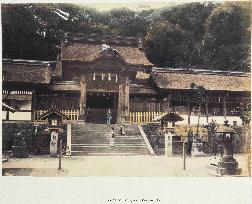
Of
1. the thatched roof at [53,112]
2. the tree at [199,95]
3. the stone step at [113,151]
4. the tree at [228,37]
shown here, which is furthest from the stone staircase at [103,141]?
the tree at [228,37]

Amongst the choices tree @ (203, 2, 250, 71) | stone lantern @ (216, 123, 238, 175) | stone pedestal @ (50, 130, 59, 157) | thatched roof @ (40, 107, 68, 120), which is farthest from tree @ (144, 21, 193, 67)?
stone pedestal @ (50, 130, 59, 157)

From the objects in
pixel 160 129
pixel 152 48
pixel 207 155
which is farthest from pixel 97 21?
pixel 207 155

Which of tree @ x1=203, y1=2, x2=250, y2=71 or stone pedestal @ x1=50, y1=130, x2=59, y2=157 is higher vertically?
tree @ x1=203, y1=2, x2=250, y2=71

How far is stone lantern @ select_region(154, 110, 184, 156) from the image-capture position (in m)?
5.62

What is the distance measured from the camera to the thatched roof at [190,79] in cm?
601

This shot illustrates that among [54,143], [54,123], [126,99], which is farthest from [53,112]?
[126,99]

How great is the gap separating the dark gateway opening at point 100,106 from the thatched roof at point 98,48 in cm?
68

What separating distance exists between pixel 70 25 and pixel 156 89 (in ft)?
8.12

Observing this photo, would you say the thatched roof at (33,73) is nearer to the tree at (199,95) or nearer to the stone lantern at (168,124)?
the stone lantern at (168,124)

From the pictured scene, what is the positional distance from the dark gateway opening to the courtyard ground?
49.4 inches

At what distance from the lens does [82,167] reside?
4.27 metres

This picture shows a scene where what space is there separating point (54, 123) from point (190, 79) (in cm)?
270

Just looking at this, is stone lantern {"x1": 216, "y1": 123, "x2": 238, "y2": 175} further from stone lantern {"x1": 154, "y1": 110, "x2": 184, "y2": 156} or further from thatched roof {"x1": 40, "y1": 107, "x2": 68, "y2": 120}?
thatched roof {"x1": 40, "y1": 107, "x2": 68, "y2": 120}

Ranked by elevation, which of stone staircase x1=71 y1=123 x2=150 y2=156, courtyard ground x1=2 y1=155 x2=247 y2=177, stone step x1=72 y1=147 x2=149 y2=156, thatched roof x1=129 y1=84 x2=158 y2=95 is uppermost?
thatched roof x1=129 y1=84 x2=158 y2=95
